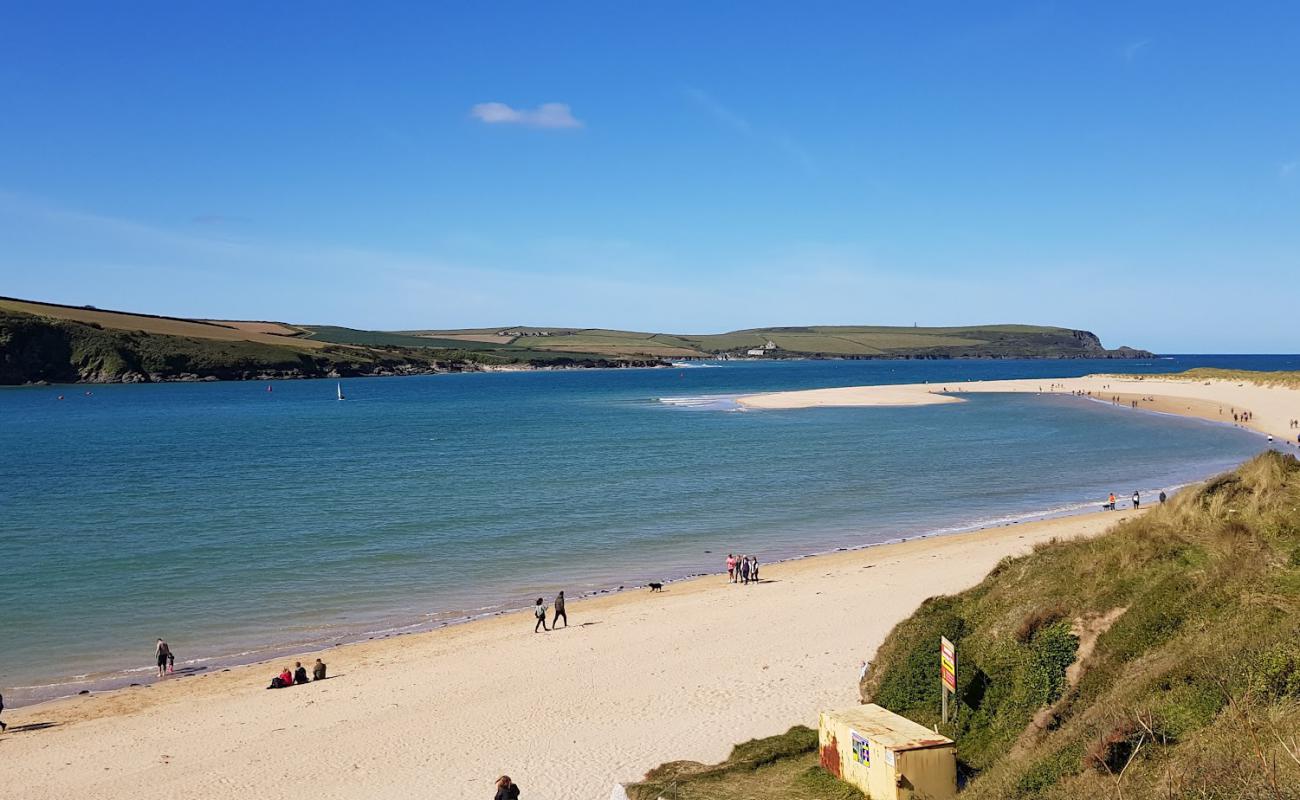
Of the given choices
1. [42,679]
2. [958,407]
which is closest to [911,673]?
[42,679]

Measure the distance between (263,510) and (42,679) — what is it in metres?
21.1

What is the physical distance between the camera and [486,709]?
1702cm

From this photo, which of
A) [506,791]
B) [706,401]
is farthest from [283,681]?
[706,401]

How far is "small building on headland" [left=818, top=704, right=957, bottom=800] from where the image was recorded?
9469mm

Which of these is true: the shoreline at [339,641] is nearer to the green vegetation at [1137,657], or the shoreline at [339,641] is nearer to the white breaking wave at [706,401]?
the green vegetation at [1137,657]

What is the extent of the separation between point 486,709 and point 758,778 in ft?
24.9

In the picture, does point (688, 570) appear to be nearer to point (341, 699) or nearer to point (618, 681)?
point (618, 681)

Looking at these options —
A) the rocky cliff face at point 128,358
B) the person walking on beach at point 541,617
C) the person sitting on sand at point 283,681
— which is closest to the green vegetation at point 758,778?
the person walking on beach at point 541,617

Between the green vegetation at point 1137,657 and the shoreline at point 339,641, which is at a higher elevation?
the green vegetation at point 1137,657

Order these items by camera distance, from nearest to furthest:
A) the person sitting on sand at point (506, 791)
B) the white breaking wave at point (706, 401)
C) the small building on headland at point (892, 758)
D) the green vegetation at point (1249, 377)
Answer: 1. the small building on headland at point (892, 758)
2. the person sitting on sand at point (506, 791)
3. the green vegetation at point (1249, 377)
4. the white breaking wave at point (706, 401)

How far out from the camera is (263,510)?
40625 mm

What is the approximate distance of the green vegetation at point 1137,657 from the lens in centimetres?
704

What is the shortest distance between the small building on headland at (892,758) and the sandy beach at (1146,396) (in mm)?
60832

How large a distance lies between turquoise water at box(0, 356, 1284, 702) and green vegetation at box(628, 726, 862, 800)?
1367cm
